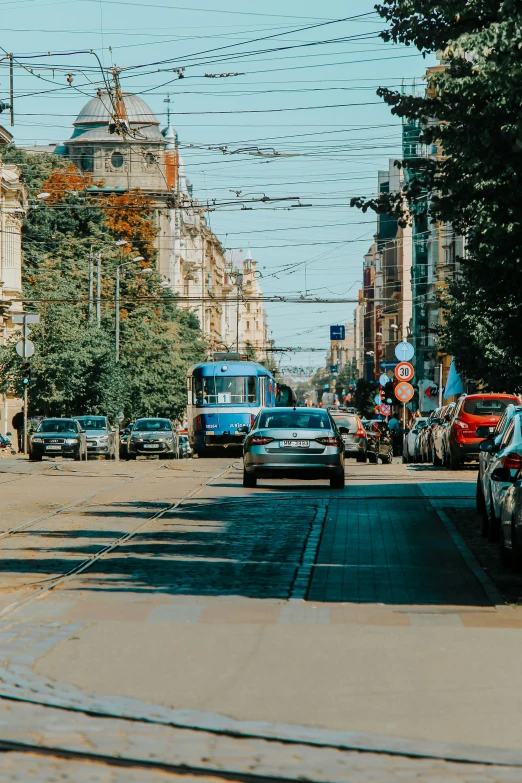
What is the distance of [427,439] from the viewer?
138 feet

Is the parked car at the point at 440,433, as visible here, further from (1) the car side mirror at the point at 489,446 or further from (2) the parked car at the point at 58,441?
(1) the car side mirror at the point at 489,446

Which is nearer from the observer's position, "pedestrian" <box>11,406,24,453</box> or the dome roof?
"pedestrian" <box>11,406,24,453</box>

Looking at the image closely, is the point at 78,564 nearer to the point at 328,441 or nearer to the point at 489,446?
the point at 489,446

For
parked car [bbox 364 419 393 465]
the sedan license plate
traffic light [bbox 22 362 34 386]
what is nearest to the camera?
the sedan license plate

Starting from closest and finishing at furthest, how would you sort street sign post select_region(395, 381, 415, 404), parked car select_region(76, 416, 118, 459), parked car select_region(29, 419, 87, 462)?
street sign post select_region(395, 381, 415, 404) → parked car select_region(29, 419, 87, 462) → parked car select_region(76, 416, 118, 459)

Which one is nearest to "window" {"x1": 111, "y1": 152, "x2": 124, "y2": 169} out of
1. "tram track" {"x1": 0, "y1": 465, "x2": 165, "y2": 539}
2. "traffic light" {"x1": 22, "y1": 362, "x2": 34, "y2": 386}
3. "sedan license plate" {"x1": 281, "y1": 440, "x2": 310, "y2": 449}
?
"traffic light" {"x1": 22, "y1": 362, "x2": 34, "y2": 386}

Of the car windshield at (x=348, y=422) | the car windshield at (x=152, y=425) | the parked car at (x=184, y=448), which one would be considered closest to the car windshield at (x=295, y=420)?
the car windshield at (x=348, y=422)

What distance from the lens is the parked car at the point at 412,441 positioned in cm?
4575

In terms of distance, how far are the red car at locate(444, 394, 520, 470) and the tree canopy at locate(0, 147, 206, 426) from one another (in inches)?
722

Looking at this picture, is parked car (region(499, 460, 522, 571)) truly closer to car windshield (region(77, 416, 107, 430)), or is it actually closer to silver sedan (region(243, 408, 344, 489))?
silver sedan (region(243, 408, 344, 489))

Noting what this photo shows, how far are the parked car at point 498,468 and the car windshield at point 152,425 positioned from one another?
3759 centimetres

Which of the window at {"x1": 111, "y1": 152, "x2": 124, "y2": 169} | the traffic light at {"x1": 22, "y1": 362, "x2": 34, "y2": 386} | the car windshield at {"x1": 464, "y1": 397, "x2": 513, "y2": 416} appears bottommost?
the car windshield at {"x1": 464, "y1": 397, "x2": 513, "y2": 416}

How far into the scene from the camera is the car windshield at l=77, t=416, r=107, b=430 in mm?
56969

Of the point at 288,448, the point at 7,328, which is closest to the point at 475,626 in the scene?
the point at 288,448
